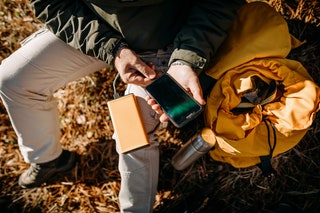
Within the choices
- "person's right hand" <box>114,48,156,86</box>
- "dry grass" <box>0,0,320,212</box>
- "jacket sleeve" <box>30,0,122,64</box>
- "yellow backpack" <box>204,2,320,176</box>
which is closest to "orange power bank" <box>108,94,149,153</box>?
"person's right hand" <box>114,48,156,86</box>

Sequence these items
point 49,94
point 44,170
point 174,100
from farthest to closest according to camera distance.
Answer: point 44,170 → point 49,94 → point 174,100

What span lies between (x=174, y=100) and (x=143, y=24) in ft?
1.64

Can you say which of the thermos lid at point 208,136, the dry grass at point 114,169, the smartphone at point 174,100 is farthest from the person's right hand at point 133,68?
the dry grass at point 114,169

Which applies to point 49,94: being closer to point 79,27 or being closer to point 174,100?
point 79,27

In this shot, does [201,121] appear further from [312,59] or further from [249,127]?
[312,59]

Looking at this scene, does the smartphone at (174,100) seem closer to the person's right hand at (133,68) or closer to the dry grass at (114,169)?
the person's right hand at (133,68)

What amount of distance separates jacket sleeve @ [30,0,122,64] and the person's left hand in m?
0.39

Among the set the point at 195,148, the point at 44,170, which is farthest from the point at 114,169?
the point at 195,148

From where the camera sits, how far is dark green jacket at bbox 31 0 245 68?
1.80 m

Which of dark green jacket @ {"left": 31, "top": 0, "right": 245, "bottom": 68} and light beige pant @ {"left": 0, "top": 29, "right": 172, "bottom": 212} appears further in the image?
light beige pant @ {"left": 0, "top": 29, "right": 172, "bottom": 212}

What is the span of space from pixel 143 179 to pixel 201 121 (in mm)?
847

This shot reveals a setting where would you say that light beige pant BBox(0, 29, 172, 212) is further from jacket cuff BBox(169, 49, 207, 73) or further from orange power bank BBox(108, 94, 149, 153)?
jacket cuff BBox(169, 49, 207, 73)

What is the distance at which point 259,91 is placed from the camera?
6.28 ft

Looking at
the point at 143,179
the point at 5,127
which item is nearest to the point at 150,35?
the point at 143,179
